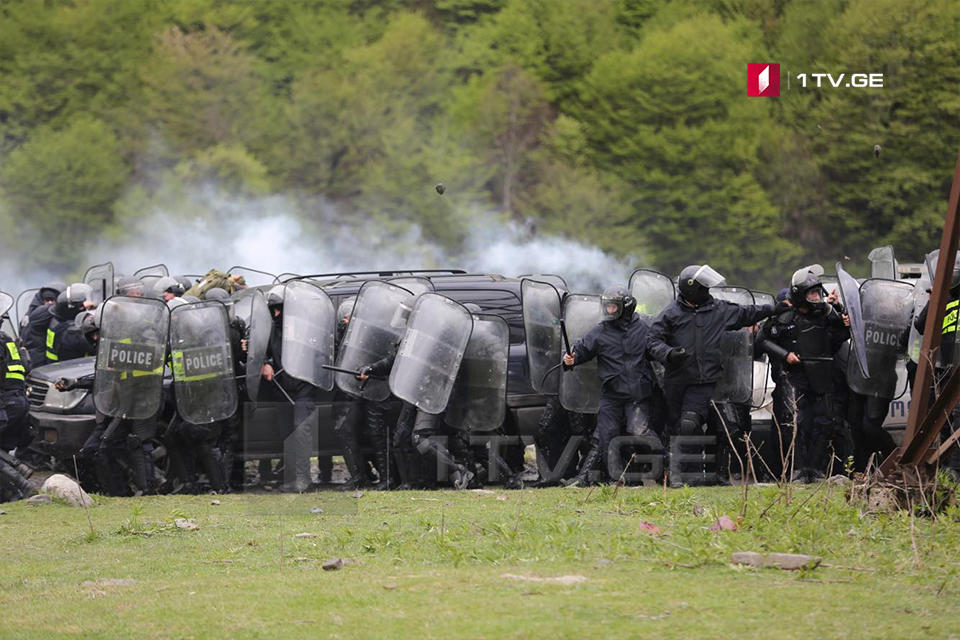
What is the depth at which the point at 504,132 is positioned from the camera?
43.8m

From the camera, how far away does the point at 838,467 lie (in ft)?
38.6

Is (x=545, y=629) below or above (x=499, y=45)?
below

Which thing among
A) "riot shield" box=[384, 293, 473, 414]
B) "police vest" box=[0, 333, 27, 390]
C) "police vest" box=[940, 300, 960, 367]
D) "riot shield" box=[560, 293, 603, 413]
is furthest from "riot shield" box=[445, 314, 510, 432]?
"police vest" box=[0, 333, 27, 390]

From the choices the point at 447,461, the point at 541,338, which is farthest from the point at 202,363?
the point at 541,338

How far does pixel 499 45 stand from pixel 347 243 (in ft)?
30.4

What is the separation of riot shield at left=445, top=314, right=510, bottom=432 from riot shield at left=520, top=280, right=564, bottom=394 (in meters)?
0.26

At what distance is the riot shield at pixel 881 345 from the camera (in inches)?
446

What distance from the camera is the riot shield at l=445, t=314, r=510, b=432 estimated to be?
37.4 feet

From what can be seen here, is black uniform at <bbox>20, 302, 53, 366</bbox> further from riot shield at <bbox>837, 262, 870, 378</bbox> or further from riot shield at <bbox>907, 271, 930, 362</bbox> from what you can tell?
riot shield at <bbox>907, 271, 930, 362</bbox>

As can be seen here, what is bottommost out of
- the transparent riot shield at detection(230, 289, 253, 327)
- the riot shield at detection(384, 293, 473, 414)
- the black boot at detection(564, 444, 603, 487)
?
the black boot at detection(564, 444, 603, 487)

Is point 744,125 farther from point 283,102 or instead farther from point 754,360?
point 754,360

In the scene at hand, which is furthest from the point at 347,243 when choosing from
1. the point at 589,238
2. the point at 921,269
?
the point at 921,269

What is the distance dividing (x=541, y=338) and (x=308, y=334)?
1.93m

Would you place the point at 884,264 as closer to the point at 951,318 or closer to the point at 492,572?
the point at 951,318
